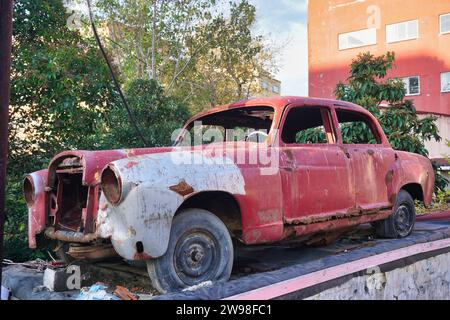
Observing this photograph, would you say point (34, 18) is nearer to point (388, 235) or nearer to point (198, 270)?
point (198, 270)

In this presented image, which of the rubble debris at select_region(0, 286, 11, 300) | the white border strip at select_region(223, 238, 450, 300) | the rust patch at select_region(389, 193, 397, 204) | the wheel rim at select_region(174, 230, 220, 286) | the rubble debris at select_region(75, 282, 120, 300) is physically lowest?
the rubble debris at select_region(0, 286, 11, 300)

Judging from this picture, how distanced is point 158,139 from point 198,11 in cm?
784

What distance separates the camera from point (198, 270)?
122 inches

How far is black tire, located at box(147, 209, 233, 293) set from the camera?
2.91 metres

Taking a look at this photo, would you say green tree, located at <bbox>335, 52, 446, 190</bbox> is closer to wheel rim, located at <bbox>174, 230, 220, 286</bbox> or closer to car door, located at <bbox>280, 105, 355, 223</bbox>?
car door, located at <bbox>280, 105, 355, 223</bbox>

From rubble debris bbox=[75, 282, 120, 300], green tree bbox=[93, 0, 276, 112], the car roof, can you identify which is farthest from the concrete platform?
green tree bbox=[93, 0, 276, 112]

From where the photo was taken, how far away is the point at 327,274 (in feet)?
10.2

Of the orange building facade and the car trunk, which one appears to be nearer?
the car trunk

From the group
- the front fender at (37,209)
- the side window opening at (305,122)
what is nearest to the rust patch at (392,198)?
the side window opening at (305,122)

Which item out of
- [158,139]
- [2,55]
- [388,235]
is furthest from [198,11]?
[2,55]

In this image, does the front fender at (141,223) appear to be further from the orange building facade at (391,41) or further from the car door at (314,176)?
the orange building facade at (391,41)

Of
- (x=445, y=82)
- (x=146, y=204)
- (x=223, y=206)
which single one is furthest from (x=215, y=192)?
(x=445, y=82)

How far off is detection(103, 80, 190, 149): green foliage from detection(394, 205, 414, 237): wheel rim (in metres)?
4.21
